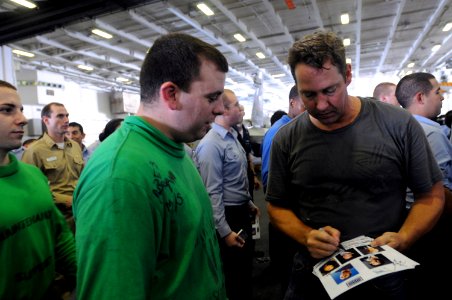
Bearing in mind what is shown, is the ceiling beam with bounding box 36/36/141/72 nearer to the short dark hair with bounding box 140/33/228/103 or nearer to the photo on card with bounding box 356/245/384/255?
the short dark hair with bounding box 140/33/228/103

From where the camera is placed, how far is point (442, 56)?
12.5 metres

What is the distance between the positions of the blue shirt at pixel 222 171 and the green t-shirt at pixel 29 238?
1004 millimetres

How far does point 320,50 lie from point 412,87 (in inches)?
69.3

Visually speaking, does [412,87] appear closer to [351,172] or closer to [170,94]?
[351,172]

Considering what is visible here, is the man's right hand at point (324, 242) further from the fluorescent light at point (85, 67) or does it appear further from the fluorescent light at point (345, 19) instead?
the fluorescent light at point (85, 67)

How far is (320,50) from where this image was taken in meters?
1.26

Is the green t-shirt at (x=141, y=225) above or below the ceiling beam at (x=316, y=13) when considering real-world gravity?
below

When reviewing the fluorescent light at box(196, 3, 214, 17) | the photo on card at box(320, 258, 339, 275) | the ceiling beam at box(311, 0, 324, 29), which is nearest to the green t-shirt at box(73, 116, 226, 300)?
the photo on card at box(320, 258, 339, 275)

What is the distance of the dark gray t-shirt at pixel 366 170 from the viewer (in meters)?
1.26

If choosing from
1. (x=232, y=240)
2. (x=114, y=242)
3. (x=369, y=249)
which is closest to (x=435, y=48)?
(x=232, y=240)

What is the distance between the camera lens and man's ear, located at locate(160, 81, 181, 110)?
96 cm

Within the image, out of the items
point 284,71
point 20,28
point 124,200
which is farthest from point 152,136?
point 284,71

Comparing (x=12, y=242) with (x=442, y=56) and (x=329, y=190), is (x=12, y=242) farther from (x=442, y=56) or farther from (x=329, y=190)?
(x=442, y=56)

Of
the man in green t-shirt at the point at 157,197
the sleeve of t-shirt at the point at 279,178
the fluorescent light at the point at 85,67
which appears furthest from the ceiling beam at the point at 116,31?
the man in green t-shirt at the point at 157,197
